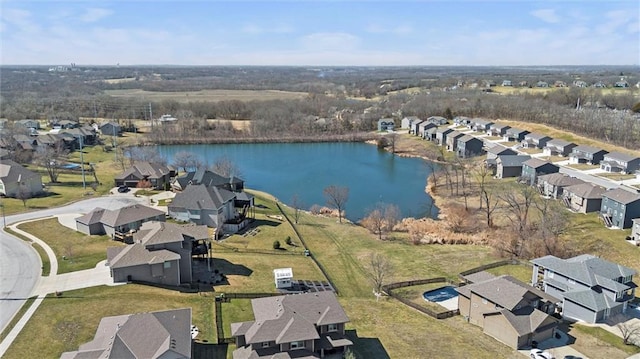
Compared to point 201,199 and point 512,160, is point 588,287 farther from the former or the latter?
point 512,160

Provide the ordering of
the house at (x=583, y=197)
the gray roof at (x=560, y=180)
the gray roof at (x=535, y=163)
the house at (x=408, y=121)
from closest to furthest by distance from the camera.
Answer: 1. the house at (x=583, y=197)
2. the gray roof at (x=560, y=180)
3. the gray roof at (x=535, y=163)
4. the house at (x=408, y=121)

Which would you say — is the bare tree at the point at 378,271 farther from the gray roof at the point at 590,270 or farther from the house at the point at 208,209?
the house at the point at 208,209

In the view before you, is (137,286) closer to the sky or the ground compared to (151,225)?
closer to the ground

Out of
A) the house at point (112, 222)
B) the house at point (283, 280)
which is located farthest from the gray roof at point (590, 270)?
the house at point (112, 222)

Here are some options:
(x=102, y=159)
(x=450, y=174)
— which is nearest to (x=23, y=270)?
(x=102, y=159)

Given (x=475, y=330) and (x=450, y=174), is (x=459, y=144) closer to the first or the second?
(x=450, y=174)
